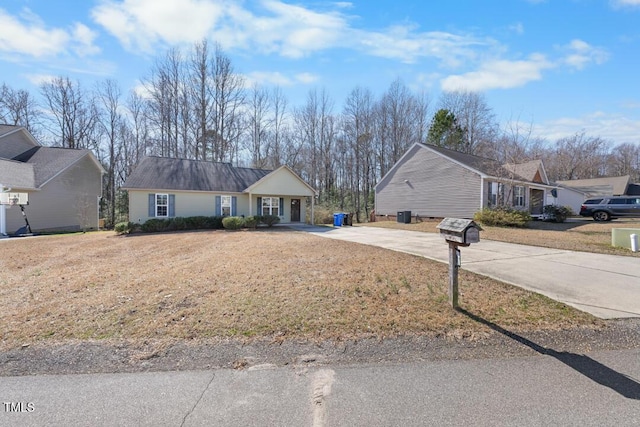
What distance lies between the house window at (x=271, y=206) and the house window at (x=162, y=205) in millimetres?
6350

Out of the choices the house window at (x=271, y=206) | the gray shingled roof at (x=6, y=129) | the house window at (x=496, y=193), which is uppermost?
the gray shingled roof at (x=6, y=129)

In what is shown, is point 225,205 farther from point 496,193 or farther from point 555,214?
point 555,214

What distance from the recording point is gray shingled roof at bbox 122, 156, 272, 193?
18344 millimetres

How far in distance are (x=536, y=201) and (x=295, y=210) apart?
1954cm

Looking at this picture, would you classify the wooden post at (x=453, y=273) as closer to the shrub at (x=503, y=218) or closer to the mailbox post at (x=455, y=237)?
the mailbox post at (x=455, y=237)

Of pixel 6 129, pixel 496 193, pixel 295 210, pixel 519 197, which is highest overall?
pixel 6 129

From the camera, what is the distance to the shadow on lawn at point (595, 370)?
257cm

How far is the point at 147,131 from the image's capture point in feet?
104

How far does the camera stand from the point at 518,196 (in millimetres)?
21328

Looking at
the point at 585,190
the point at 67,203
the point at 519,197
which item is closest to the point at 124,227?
the point at 67,203

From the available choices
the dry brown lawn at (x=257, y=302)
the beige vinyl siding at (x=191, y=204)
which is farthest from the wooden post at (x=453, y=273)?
the beige vinyl siding at (x=191, y=204)

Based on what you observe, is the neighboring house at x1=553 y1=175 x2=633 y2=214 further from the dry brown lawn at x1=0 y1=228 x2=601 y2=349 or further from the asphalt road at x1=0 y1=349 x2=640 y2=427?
the asphalt road at x1=0 y1=349 x2=640 y2=427

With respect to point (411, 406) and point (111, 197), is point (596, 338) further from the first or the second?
point (111, 197)

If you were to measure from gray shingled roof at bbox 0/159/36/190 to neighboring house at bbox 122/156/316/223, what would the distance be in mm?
6284
